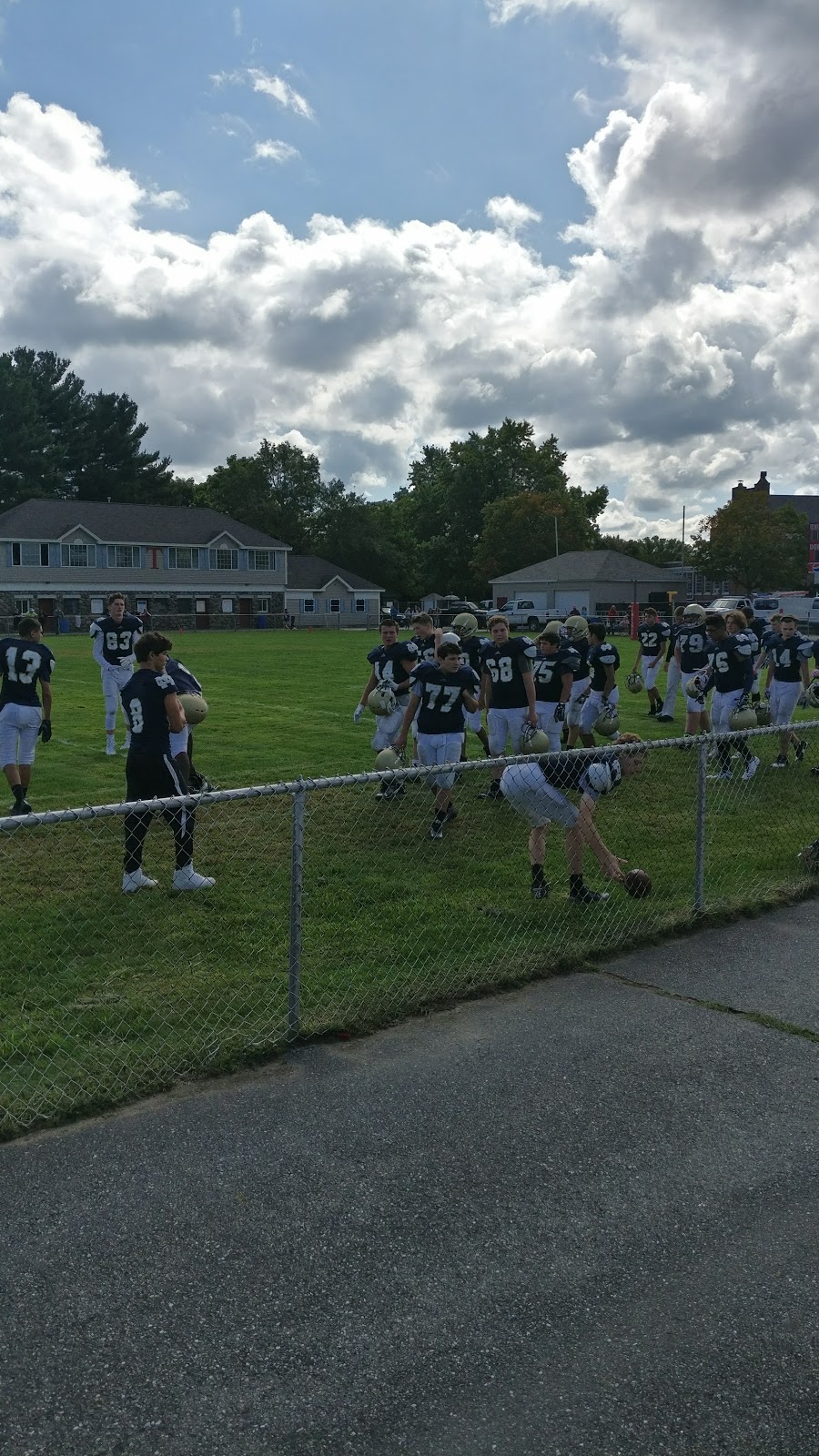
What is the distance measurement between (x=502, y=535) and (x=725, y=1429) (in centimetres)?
8106

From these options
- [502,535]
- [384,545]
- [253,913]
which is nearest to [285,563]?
[384,545]

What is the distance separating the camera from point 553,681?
1172cm

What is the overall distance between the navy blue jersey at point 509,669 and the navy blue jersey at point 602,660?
2.49 metres

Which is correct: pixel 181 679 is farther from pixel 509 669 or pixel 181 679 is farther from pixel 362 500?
pixel 362 500

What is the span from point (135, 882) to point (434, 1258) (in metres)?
4.80

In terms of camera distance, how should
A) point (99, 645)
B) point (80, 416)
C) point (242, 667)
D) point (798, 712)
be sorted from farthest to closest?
point (80, 416), point (242, 667), point (798, 712), point (99, 645)

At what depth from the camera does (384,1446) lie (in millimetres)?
3029

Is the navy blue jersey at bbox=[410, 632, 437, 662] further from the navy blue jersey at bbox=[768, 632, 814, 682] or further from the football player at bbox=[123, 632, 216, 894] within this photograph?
the football player at bbox=[123, 632, 216, 894]

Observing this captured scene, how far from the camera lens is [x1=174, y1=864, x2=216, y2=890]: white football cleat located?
8.15 metres

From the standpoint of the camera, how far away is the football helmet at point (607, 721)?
46.5 ft

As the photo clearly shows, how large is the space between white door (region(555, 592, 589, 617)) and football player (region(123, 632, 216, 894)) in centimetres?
6190

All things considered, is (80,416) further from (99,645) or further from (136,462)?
(99,645)

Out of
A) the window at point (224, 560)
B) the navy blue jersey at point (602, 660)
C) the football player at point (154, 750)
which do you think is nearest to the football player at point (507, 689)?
the navy blue jersey at point (602, 660)

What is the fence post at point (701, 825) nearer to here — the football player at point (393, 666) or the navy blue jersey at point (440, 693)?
the navy blue jersey at point (440, 693)
